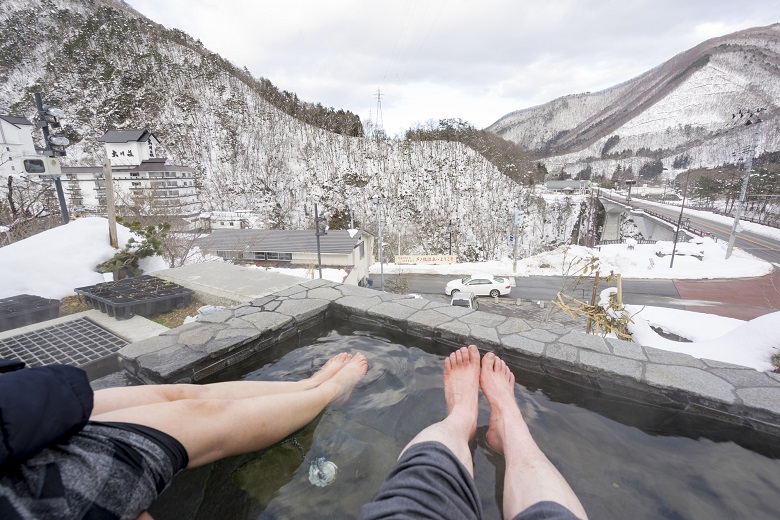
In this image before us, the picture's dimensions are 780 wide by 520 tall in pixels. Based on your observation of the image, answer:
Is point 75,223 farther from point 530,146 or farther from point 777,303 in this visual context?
point 530,146

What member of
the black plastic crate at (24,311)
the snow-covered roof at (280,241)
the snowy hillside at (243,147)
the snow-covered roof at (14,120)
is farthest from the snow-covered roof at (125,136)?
the black plastic crate at (24,311)

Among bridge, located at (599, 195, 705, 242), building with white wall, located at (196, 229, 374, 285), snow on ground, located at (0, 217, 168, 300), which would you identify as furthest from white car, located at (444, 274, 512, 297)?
bridge, located at (599, 195, 705, 242)

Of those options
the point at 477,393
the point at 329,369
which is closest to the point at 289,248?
the point at 329,369

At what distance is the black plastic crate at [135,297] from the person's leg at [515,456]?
382 cm

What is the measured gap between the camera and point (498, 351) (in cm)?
214

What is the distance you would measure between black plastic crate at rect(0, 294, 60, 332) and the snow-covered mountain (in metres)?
79.6

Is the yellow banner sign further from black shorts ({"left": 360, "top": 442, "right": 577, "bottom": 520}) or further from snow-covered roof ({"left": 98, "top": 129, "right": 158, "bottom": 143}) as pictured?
snow-covered roof ({"left": 98, "top": 129, "right": 158, "bottom": 143})

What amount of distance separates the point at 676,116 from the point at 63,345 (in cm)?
11473

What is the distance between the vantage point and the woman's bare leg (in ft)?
3.85

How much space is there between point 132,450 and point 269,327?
61.0 inches

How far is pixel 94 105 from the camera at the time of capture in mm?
31984

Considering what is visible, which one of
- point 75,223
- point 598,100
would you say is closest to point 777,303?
point 75,223

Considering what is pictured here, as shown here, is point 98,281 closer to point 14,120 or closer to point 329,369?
point 329,369

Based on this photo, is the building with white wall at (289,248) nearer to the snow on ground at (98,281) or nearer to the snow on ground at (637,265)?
the snow on ground at (637,265)
